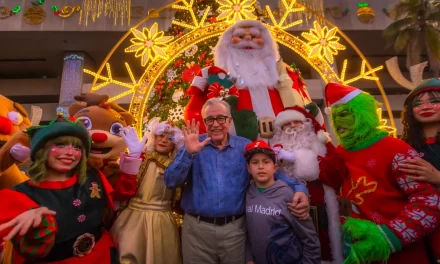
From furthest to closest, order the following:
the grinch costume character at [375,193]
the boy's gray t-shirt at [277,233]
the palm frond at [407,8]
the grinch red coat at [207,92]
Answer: the palm frond at [407,8] < the grinch red coat at [207,92] < the boy's gray t-shirt at [277,233] < the grinch costume character at [375,193]

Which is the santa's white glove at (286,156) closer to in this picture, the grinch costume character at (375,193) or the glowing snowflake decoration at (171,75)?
the grinch costume character at (375,193)

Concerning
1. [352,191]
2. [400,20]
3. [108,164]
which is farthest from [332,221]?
[400,20]

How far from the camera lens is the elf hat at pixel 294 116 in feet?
10.5

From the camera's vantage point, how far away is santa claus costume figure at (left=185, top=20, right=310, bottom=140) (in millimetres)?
3506

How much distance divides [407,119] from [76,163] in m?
2.55

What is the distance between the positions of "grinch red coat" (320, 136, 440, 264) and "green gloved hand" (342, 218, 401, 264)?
0.12 ft

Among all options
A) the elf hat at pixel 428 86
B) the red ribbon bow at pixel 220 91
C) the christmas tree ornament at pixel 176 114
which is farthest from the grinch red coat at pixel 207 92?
the elf hat at pixel 428 86

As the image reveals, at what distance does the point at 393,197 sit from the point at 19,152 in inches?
112

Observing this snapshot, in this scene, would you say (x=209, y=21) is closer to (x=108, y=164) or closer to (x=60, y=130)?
(x=108, y=164)

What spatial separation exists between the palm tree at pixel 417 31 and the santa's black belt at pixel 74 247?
1401cm

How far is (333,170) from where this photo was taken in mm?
2791

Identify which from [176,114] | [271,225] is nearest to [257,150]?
[271,225]

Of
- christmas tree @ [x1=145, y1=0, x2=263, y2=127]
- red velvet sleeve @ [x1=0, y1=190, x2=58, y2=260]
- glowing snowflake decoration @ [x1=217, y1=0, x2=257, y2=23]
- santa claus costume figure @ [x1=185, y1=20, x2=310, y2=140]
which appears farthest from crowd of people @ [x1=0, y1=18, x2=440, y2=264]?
glowing snowflake decoration @ [x1=217, y1=0, x2=257, y2=23]

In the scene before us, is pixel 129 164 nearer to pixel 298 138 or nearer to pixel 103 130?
pixel 103 130
